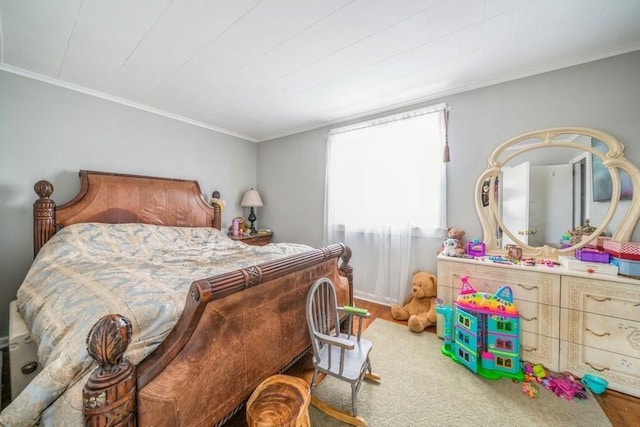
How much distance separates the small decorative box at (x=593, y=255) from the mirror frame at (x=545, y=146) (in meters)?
0.22

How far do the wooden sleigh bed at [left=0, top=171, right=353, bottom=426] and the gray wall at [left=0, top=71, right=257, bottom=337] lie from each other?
0.85 feet

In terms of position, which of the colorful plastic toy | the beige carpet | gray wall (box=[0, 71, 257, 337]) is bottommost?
the beige carpet

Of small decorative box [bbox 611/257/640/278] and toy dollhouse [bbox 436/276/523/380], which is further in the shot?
toy dollhouse [bbox 436/276/523/380]

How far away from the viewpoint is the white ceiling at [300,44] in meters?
1.44

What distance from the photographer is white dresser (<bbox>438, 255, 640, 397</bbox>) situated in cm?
154

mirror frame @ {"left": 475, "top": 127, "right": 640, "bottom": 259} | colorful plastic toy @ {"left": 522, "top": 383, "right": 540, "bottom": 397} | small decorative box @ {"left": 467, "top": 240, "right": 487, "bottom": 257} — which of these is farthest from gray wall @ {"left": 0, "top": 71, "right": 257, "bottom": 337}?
colorful plastic toy @ {"left": 522, "top": 383, "right": 540, "bottom": 397}

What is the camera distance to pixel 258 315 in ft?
4.16

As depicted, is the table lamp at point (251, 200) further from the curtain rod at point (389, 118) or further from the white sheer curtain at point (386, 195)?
the curtain rod at point (389, 118)

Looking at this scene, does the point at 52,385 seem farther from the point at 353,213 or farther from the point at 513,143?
the point at 513,143

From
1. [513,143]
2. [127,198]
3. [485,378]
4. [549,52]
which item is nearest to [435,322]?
[485,378]

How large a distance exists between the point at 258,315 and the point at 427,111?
2585 mm

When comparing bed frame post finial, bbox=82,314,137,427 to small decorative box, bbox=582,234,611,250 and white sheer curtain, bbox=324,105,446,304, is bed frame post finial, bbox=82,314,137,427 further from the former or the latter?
small decorative box, bbox=582,234,611,250

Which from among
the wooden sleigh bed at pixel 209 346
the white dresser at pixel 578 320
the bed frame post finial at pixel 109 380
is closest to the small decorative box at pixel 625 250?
the white dresser at pixel 578 320

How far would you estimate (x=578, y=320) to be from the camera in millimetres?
1658
